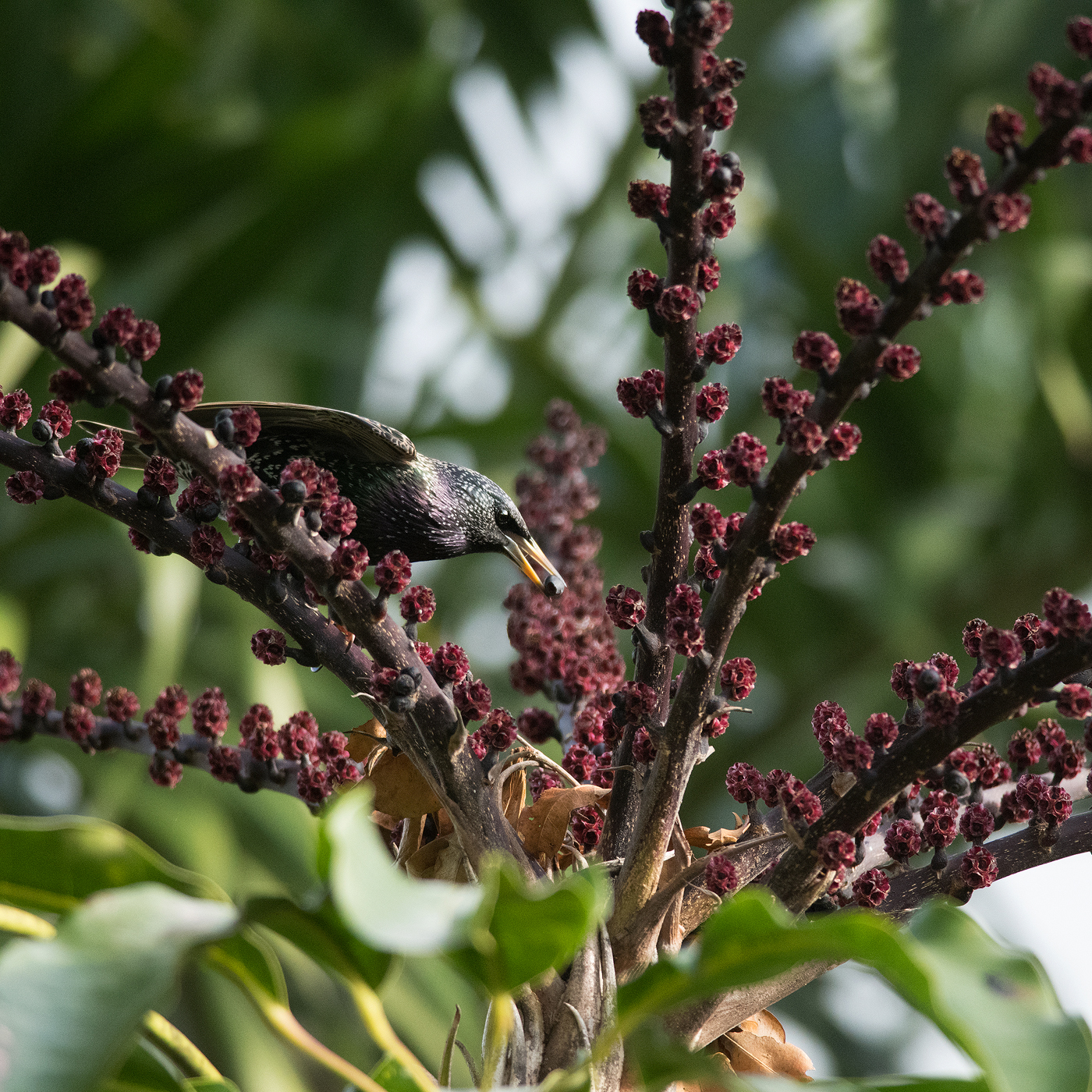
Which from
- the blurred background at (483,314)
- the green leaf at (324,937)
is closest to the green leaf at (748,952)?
the green leaf at (324,937)

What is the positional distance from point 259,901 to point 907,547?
9.69 feet

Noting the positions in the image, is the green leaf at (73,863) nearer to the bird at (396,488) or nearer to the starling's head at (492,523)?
the bird at (396,488)

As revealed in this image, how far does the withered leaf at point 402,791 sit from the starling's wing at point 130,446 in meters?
0.25

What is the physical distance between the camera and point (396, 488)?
90 cm

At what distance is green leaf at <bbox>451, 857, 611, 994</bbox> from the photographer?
441mm

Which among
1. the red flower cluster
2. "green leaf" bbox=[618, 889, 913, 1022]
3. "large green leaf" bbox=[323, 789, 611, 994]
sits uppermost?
the red flower cluster

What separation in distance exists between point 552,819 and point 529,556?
1.07 ft

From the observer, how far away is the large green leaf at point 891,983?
44 cm

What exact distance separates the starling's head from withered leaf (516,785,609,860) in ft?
0.88

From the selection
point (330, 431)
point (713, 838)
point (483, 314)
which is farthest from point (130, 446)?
point (483, 314)

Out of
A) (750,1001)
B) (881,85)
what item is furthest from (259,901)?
(881,85)

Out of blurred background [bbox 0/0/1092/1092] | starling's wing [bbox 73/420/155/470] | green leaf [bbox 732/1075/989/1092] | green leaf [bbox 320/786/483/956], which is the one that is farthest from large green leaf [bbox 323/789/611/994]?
blurred background [bbox 0/0/1092/1092]

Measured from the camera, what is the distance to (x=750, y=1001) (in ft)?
2.02

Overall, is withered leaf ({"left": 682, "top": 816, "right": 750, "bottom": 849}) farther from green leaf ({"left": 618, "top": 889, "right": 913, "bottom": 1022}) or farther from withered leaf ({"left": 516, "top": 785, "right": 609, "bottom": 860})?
green leaf ({"left": 618, "top": 889, "right": 913, "bottom": 1022})
